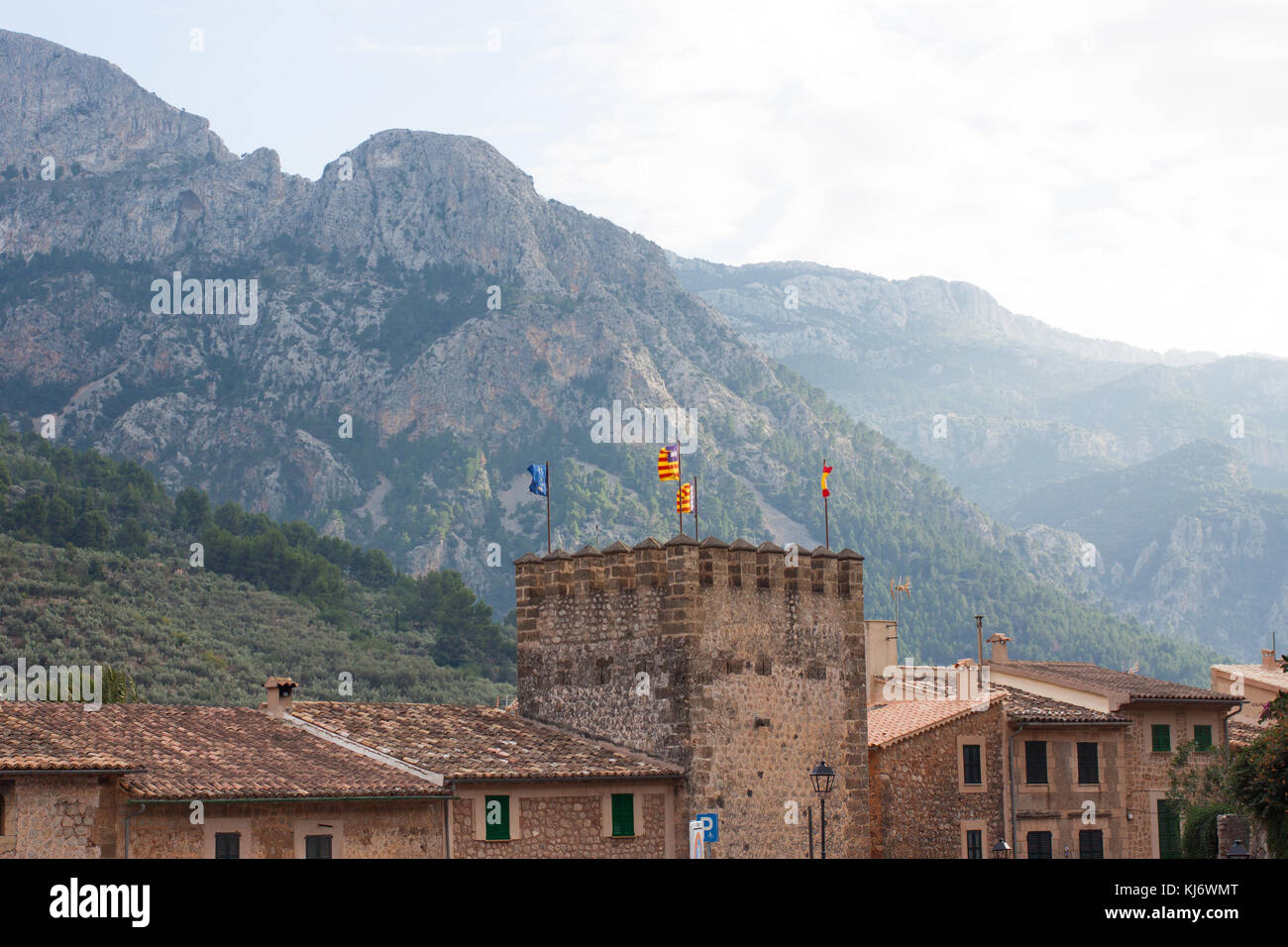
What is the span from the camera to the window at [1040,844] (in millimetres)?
47344

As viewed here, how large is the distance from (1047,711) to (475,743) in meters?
18.5

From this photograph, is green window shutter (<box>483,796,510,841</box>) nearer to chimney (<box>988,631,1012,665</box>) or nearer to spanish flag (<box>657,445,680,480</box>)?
spanish flag (<box>657,445,680,480</box>)

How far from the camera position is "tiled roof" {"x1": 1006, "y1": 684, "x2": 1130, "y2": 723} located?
48094 millimetres

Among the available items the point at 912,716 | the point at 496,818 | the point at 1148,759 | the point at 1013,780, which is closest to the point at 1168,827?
the point at 1148,759

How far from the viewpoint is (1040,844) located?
157 feet

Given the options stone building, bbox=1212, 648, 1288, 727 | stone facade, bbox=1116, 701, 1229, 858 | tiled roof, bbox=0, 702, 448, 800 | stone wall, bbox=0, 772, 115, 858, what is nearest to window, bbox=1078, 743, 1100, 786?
Result: stone facade, bbox=1116, 701, 1229, 858

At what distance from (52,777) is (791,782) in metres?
15.9

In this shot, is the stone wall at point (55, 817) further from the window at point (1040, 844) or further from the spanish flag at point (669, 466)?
the window at point (1040, 844)

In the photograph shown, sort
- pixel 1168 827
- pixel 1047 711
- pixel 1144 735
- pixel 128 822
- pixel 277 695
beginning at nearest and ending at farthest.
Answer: pixel 128 822
pixel 277 695
pixel 1047 711
pixel 1168 827
pixel 1144 735

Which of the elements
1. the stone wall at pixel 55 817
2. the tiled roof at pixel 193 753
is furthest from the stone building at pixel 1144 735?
the stone wall at pixel 55 817

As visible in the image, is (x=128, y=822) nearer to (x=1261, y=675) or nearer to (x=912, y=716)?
(x=912, y=716)

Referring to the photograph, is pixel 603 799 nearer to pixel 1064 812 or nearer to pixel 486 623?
pixel 1064 812
